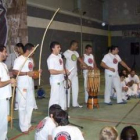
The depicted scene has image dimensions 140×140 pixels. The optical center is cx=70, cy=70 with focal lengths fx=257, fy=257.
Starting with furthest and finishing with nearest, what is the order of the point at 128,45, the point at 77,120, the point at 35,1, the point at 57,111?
the point at 128,45, the point at 35,1, the point at 77,120, the point at 57,111

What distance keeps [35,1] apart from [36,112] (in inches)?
229

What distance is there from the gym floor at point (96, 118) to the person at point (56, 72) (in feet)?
2.01

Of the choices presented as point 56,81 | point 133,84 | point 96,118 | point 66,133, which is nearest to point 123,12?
point 133,84

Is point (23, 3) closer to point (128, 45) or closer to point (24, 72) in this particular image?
point (24, 72)

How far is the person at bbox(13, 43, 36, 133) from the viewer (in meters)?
4.48

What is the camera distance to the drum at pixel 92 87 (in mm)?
6543

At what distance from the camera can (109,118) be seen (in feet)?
18.2

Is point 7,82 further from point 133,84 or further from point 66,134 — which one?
point 133,84

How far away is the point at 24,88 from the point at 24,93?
0.29 feet

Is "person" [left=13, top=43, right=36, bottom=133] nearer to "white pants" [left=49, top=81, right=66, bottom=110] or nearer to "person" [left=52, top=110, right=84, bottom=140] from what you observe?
"white pants" [left=49, top=81, right=66, bottom=110]

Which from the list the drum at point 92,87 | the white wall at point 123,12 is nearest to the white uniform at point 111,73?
the drum at point 92,87

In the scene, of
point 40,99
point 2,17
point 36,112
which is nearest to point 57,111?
point 36,112

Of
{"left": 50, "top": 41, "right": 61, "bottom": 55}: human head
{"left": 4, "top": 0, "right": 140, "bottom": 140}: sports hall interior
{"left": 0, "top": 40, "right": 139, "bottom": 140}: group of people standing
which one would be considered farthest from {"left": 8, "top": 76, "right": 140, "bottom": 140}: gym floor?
{"left": 50, "top": 41, "right": 61, "bottom": 55}: human head

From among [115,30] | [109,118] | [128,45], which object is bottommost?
[109,118]
